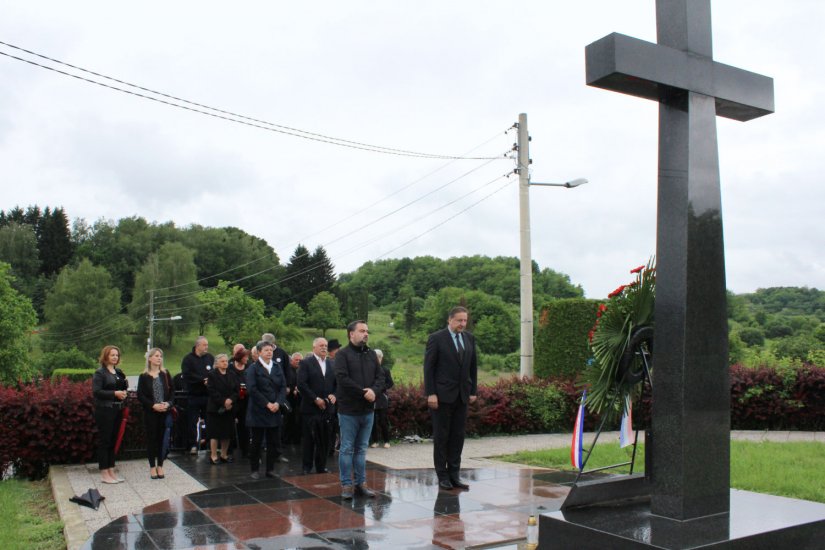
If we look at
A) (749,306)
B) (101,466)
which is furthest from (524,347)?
(749,306)

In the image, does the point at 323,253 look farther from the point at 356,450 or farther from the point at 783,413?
the point at 356,450

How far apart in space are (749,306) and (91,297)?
58179mm

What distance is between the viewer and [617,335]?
5930 mm

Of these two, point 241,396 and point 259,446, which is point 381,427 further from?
point 259,446

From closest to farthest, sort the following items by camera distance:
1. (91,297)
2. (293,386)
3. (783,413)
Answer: (293,386), (783,413), (91,297)

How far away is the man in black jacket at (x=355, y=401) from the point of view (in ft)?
25.6

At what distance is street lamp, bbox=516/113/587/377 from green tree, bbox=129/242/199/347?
5752cm

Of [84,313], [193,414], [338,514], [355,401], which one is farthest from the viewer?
[84,313]

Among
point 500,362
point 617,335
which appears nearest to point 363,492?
point 617,335

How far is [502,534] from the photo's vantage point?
6.28 metres

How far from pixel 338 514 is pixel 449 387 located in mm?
1880

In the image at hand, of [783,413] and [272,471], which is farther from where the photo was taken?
[783,413]

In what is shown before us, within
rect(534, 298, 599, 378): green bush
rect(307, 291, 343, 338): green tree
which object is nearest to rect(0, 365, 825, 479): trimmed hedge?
rect(534, 298, 599, 378): green bush

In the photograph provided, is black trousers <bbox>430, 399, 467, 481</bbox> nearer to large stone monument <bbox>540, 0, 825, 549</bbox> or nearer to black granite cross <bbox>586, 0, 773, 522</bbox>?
large stone monument <bbox>540, 0, 825, 549</bbox>
